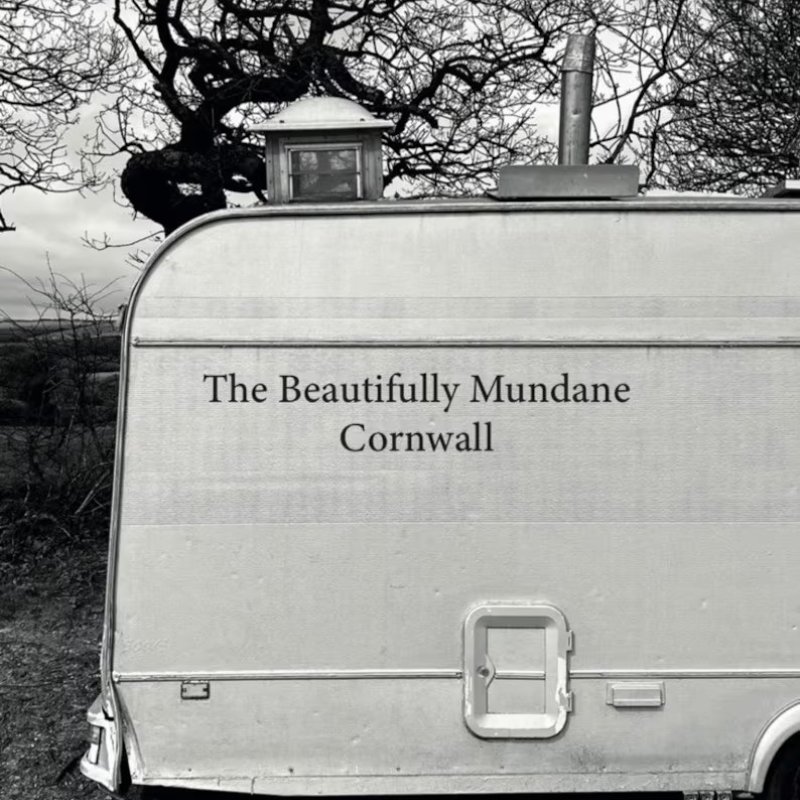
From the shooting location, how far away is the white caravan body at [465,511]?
374cm

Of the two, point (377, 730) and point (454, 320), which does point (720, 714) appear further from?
point (454, 320)

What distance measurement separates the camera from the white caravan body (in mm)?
3740

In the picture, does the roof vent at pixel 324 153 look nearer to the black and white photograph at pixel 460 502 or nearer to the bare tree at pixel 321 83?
the black and white photograph at pixel 460 502

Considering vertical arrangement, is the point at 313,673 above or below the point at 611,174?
below

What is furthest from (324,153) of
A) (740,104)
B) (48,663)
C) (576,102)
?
(740,104)

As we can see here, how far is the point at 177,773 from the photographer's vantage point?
378 cm

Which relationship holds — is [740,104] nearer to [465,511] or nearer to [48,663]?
[465,511]

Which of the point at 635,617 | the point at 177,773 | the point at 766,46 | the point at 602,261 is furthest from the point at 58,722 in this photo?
the point at 766,46

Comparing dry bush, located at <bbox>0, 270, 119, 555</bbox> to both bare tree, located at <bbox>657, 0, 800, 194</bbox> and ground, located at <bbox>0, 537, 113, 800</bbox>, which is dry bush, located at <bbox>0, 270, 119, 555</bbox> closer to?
ground, located at <bbox>0, 537, 113, 800</bbox>

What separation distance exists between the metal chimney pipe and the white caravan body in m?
0.79

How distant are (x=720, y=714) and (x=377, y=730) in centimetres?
143

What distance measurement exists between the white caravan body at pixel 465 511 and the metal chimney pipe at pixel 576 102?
0.79 metres

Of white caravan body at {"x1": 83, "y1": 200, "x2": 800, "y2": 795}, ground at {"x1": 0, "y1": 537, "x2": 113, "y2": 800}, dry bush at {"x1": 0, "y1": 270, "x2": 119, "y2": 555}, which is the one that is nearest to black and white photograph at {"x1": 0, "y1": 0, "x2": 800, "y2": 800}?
white caravan body at {"x1": 83, "y1": 200, "x2": 800, "y2": 795}

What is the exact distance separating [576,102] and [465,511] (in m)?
2.22
